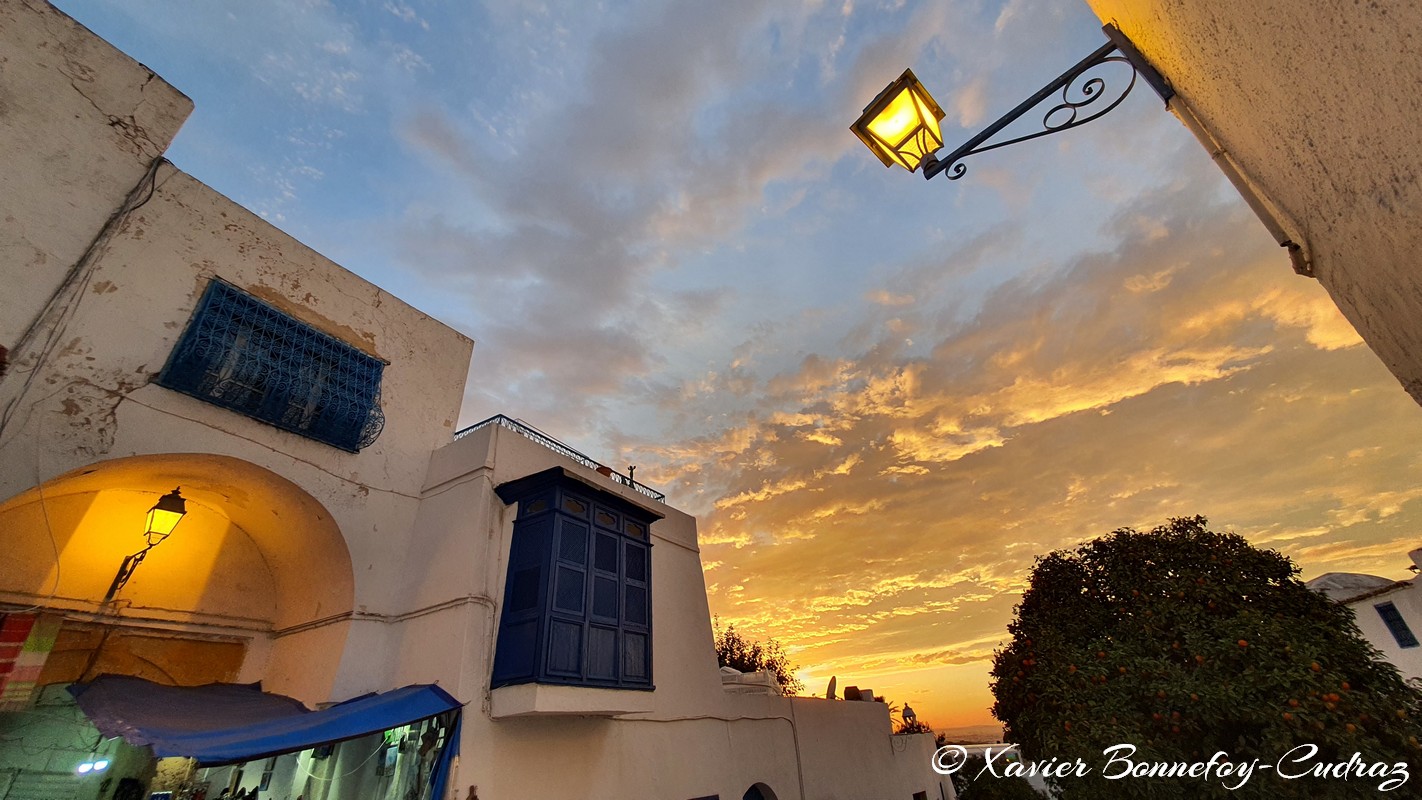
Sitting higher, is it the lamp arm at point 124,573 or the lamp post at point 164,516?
the lamp post at point 164,516

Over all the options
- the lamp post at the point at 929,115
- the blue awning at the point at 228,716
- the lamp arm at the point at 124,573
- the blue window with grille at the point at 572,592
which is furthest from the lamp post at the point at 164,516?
the lamp post at the point at 929,115

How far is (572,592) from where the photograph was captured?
7176 millimetres

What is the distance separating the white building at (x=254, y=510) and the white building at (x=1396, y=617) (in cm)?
1965

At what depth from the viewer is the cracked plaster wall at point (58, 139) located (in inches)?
213

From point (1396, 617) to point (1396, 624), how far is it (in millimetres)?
199

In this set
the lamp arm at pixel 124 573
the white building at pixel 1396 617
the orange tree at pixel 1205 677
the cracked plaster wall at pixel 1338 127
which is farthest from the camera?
the white building at pixel 1396 617

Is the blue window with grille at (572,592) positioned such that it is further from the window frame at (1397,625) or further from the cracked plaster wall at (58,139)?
the window frame at (1397,625)

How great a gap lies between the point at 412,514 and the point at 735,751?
6.49 m

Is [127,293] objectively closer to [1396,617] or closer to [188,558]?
[188,558]

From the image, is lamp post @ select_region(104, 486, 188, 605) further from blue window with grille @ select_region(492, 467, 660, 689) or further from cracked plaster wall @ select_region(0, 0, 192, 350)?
blue window with grille @ select_region(492, 467, 660, 689)

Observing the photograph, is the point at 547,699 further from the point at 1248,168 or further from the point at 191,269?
the point at 1248,168

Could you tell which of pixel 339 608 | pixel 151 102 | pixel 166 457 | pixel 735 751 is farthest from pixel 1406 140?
pixel 735 751

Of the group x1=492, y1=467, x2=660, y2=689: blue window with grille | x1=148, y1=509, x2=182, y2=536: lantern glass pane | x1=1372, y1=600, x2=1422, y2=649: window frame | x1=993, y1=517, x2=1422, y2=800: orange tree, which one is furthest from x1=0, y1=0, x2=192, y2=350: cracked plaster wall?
x1=1372, y1=600, x2=1422, y2=649: window frame

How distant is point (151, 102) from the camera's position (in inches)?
255
